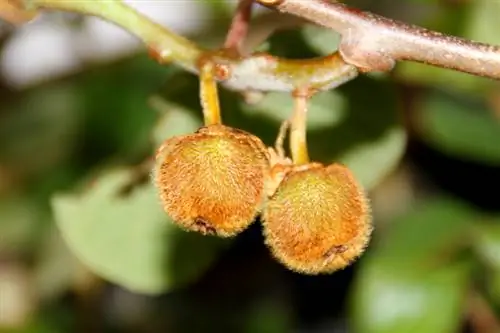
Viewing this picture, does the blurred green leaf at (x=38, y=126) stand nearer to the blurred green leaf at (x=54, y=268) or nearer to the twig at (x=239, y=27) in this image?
the blurred green leaf at (x=54, y=268)

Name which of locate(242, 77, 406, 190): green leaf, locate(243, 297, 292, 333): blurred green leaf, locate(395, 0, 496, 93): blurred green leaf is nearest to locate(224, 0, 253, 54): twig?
locate(242, 77, 406, 190): green leaf

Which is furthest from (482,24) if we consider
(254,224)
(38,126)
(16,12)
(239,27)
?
(38,126)

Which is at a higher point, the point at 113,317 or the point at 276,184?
the point at 276,184

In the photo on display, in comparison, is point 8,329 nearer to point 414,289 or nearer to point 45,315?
point 45,315

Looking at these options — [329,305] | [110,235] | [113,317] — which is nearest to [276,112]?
[110,235]

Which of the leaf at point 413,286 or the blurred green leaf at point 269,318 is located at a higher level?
the leaf at point 413,286

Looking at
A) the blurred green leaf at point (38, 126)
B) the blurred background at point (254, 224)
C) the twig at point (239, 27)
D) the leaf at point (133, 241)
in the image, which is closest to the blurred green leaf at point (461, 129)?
the blurred background at point (254, 224)

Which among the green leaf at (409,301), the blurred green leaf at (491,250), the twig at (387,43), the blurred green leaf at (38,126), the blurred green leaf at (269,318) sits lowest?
the blurred green leaf at (269,318)
